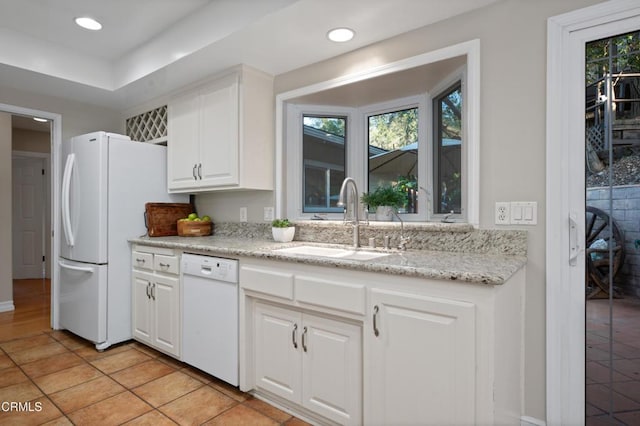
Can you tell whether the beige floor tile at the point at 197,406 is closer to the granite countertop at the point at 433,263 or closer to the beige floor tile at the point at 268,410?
the beige floor tile at the point at 268,410

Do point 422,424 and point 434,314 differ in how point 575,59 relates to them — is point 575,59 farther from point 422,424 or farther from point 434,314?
point 422,424

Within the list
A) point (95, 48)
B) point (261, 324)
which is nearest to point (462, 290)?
point (261, 324)

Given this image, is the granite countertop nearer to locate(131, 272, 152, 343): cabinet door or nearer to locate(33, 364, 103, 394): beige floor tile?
locate(131, 272, 152, 343): cabinet door

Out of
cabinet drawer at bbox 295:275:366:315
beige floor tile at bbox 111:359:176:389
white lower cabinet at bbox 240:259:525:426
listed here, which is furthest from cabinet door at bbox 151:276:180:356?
cabinet drawer at bbox 295:275:366:315

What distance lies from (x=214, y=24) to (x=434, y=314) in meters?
2.10

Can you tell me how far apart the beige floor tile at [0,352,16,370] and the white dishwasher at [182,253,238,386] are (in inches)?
50.2

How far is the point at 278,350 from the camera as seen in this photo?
1868mm

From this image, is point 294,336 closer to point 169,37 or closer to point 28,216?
point 169,37

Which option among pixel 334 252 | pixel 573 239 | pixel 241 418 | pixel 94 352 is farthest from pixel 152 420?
pixel 573 239

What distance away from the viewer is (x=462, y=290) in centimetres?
128

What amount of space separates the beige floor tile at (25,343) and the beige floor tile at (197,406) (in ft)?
5.54

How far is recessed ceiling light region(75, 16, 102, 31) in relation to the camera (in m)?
2.38

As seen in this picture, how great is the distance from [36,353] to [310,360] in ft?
7.62

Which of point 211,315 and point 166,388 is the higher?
point 211,315
